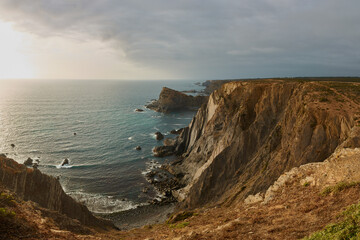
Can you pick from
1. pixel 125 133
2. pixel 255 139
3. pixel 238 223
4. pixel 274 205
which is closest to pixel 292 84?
pixel 255 139

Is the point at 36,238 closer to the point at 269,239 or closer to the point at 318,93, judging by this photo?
the point at 269,239

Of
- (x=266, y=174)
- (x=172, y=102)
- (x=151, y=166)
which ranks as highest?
(x=172, y=102)

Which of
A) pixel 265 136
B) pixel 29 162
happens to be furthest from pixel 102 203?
pixel 265 136

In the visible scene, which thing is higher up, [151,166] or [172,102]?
[172,102]

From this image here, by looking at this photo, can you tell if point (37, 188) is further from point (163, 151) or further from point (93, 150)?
point (93, 150)

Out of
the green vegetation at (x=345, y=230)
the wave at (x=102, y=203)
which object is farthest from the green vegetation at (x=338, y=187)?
the wave at (x=102, y=203)

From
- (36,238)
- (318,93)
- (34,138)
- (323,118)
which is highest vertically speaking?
(318,93)

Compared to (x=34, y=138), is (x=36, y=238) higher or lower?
higher

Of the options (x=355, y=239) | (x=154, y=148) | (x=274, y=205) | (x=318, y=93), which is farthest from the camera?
(x=154, y=148)

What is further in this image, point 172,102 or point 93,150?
point 172,102
